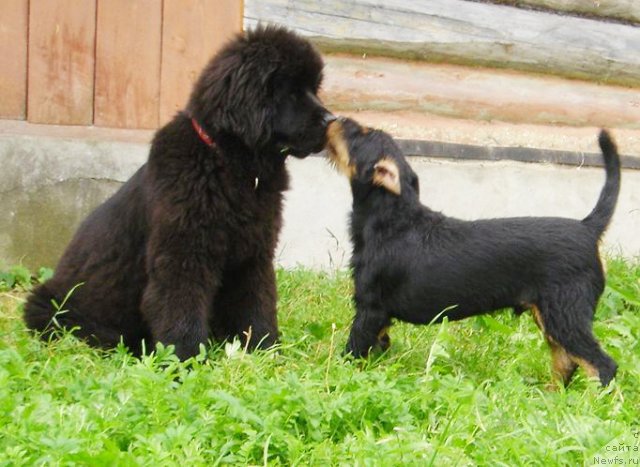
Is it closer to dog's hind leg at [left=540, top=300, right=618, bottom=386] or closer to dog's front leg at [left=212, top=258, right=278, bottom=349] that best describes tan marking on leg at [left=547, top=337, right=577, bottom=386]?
dog's hind leg at [left=540, top=300, right=618, bottom=386]

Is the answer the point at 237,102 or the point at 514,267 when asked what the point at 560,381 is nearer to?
the point at 514,267

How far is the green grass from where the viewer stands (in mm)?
2734

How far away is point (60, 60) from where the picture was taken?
5559 mm

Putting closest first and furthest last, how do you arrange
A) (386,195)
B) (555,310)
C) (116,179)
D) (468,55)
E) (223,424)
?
(223,424), (555,310), (386,195), (116,179), (468,55)

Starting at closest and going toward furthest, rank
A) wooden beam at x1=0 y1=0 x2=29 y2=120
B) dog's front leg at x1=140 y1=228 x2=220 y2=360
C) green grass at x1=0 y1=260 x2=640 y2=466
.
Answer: green grass at x1=0 y1=260 x2=640 y2=466
dog's front leg at x1=140 y1=228 x2=220 y2=360
wooden beam at x1=0 y1=0 x2=29 y2=120

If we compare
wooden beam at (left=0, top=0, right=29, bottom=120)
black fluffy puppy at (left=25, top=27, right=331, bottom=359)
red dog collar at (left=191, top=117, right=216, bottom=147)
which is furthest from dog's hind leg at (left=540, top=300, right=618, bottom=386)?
wooden beam at (left=0, top=0, right=29, bottom=120)

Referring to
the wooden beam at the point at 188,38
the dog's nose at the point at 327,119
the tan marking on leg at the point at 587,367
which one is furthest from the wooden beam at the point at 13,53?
the tan marking on leg at the point at 587,367

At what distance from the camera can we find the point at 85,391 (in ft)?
10.6

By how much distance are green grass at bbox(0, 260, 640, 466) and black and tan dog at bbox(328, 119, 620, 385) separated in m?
0.18

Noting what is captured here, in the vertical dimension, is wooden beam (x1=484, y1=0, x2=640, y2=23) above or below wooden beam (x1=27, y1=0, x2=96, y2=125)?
above

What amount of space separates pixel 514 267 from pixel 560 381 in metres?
0.48

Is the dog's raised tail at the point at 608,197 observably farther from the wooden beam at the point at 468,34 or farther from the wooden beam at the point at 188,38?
the wooden beam at the point at 188,38

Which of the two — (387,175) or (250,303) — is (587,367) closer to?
(387,175)

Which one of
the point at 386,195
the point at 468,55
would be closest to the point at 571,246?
the point at 386,195
